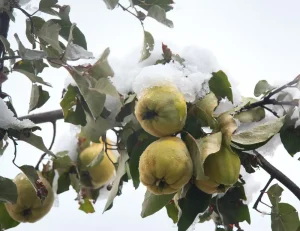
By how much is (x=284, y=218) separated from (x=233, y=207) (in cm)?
13

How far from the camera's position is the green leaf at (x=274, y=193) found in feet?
3.88

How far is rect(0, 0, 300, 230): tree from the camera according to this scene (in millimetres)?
930

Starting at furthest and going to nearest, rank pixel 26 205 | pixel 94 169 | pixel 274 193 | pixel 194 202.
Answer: pixel 94 169 → pixel 26 205 → pixel 274 193 → pixel 194 202

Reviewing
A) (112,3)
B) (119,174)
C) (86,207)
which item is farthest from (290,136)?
(86,207)

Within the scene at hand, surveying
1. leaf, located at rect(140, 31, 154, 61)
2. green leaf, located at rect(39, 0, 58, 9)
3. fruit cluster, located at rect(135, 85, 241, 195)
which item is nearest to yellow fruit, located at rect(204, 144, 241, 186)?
fruit cluster, located at rect(135, 85, 241, 195)

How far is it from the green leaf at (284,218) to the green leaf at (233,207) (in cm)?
7

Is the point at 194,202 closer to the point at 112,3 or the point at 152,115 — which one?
the point at 152,115

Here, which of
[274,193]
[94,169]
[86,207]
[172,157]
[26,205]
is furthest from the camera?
[86,207]

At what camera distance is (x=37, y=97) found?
1242 mm

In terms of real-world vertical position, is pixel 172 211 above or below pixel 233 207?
below

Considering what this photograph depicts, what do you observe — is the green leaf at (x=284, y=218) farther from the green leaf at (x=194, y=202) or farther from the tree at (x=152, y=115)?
the green leaf at (x=194, y=202)

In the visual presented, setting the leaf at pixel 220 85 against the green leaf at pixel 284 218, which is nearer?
the leaf at pixel 220 85

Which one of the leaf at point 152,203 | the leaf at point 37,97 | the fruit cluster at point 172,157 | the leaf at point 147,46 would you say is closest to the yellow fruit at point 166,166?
the fruit cluster at point 172,157

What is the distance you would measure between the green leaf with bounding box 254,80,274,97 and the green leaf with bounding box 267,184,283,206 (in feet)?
0.71
